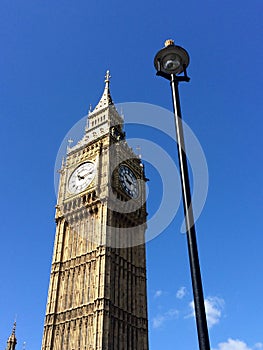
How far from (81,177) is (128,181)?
6.14 m

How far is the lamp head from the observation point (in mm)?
10984

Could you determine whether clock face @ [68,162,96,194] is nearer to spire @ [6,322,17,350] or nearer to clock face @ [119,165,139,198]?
clock face @ [119,165,139,198]

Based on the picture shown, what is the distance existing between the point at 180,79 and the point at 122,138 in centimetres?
5280

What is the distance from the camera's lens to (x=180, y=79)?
11.5 metres

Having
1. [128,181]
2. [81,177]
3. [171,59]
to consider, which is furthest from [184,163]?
[81,177]

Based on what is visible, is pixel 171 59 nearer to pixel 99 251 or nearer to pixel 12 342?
pixel 99 251

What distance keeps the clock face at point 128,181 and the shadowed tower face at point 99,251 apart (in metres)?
0.10

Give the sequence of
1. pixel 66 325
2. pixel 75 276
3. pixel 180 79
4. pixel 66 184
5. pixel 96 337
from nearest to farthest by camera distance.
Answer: pixel 180 79
pixel 96 337
pixel 66 325
pixel 75 276
pixel 66 184

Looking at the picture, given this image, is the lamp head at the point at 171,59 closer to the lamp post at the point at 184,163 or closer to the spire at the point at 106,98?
the lamp post at the point at 184,163

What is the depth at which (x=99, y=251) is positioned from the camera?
47781mm

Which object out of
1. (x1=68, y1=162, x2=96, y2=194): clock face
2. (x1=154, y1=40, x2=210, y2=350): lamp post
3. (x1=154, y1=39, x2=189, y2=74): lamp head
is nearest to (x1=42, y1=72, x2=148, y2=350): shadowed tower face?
(x1=68, y1=162, x2=96, y2=194): clock face

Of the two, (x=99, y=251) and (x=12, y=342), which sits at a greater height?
(x=99, y=251)

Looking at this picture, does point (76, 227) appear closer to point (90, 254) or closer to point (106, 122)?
point (90, 254)

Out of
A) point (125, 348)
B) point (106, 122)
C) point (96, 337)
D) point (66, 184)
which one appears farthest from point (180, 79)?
point (106, 122)
